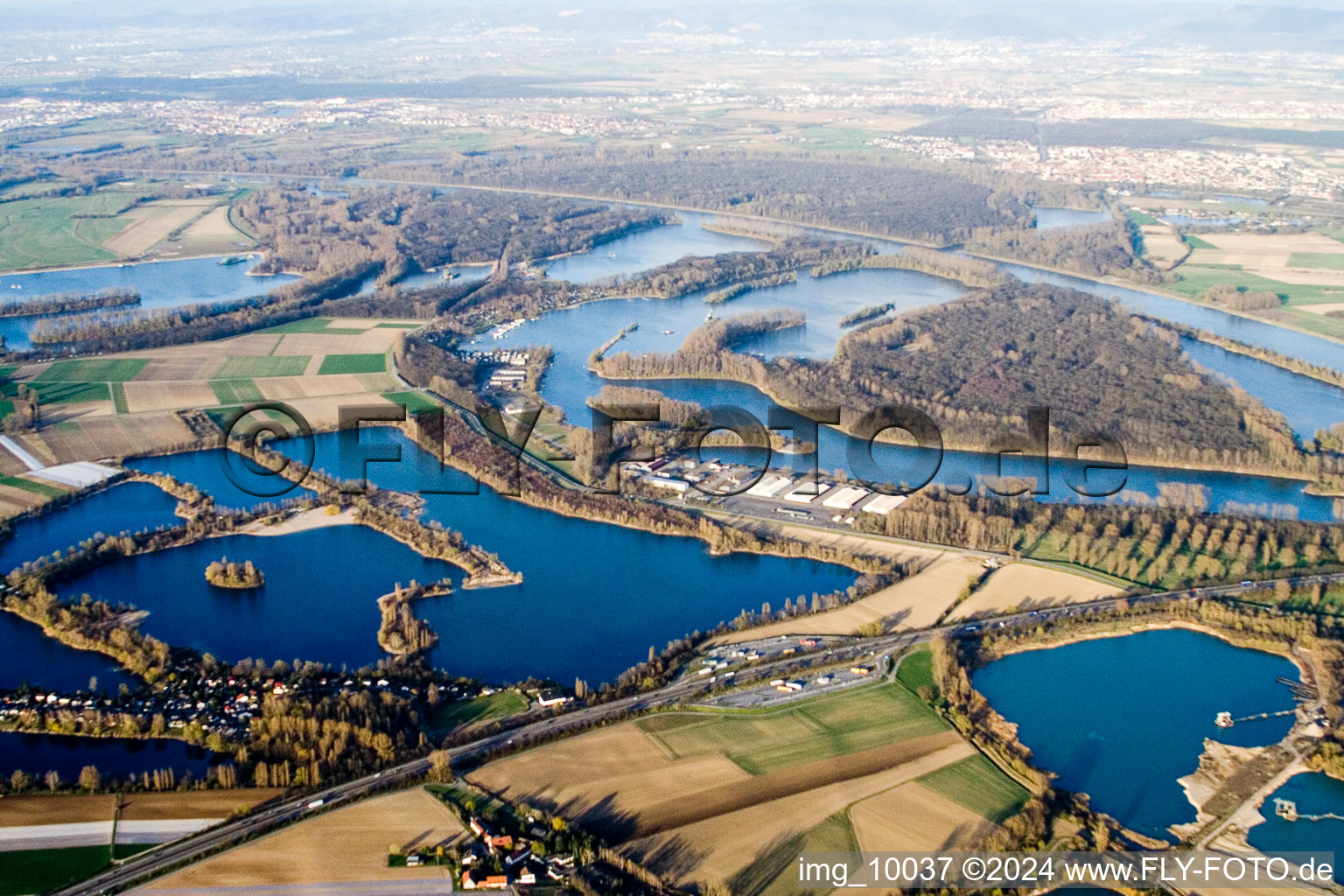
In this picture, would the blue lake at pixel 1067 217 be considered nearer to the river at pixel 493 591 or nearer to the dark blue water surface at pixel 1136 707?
the river at pixel 493 591

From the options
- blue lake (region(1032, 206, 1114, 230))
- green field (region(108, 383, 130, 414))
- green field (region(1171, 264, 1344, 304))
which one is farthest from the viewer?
blue lake (region(1032, 206, 1114, 230))

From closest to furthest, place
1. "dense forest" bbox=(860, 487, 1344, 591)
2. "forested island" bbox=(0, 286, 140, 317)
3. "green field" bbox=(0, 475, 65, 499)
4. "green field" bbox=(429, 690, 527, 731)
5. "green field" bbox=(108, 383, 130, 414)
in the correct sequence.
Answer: "green field" bbox=(429, 690, 527, 731) → "dense forest" bbox=(860, 487, 1344, 591) → "green field" bbox=(0, 475, 65, 499) → "green field" bbox=(108, 383, 130, 414) → "forested island" bbox=(0, 286, 140, 317)

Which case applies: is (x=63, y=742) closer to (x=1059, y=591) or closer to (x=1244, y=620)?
(x=1059, y=591)

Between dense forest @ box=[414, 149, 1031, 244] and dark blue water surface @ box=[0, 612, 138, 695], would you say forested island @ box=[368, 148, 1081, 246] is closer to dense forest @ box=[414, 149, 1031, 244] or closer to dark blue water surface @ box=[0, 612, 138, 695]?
dense forest @ box=[414, 149, 1031, 244]

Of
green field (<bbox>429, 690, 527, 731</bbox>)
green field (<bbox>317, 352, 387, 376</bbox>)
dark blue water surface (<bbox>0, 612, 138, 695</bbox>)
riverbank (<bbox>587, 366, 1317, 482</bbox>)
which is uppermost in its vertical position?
green field (<bbox>317, 352, 387, 376</bbox>)

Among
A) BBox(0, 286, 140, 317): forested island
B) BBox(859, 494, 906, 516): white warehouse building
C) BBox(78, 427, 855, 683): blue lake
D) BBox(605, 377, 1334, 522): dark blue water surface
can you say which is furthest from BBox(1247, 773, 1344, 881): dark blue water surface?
BBox(0, 286, 140, 317): forested island

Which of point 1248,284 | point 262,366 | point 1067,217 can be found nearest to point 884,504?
point 262,366
